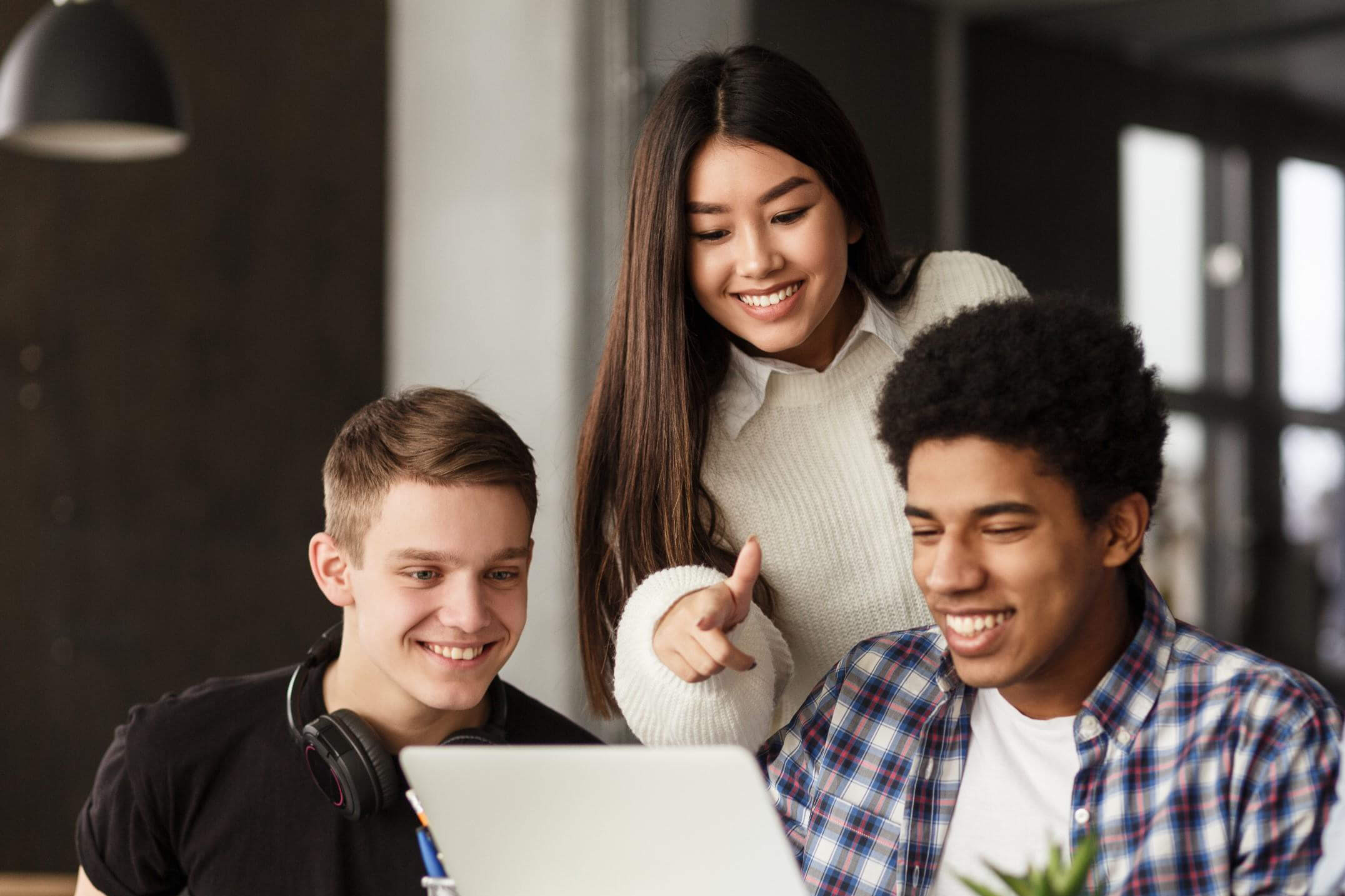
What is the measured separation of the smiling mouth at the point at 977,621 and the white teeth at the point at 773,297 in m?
0.56

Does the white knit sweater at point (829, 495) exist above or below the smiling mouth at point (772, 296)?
below

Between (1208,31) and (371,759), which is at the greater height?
(1208,31)

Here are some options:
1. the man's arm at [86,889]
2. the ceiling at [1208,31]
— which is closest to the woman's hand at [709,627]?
the man's arm at [86,889]

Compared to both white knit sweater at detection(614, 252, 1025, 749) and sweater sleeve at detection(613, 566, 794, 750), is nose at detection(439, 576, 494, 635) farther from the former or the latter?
white knit sweater at detection(614, 252, 1025, 749)

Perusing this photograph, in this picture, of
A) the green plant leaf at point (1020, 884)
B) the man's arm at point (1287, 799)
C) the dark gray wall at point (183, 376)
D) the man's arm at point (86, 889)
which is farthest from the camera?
the dark gray wall at point (183, 376)

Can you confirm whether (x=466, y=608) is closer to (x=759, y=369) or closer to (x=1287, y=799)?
(x=759, y=369)

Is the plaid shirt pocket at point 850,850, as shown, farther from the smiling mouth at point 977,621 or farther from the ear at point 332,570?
the ear at point 332,570

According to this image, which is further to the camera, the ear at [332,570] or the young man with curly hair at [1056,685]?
the ear at [332,570]

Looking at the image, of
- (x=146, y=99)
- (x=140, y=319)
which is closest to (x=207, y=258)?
(x=140, y=319)

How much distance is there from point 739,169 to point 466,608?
58 centimetres

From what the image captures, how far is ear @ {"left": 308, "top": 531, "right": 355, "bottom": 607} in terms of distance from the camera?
1819mm

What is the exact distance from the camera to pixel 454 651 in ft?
5.65

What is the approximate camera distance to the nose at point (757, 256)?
177cm

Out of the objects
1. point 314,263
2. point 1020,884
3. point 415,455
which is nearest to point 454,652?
point 415,455
